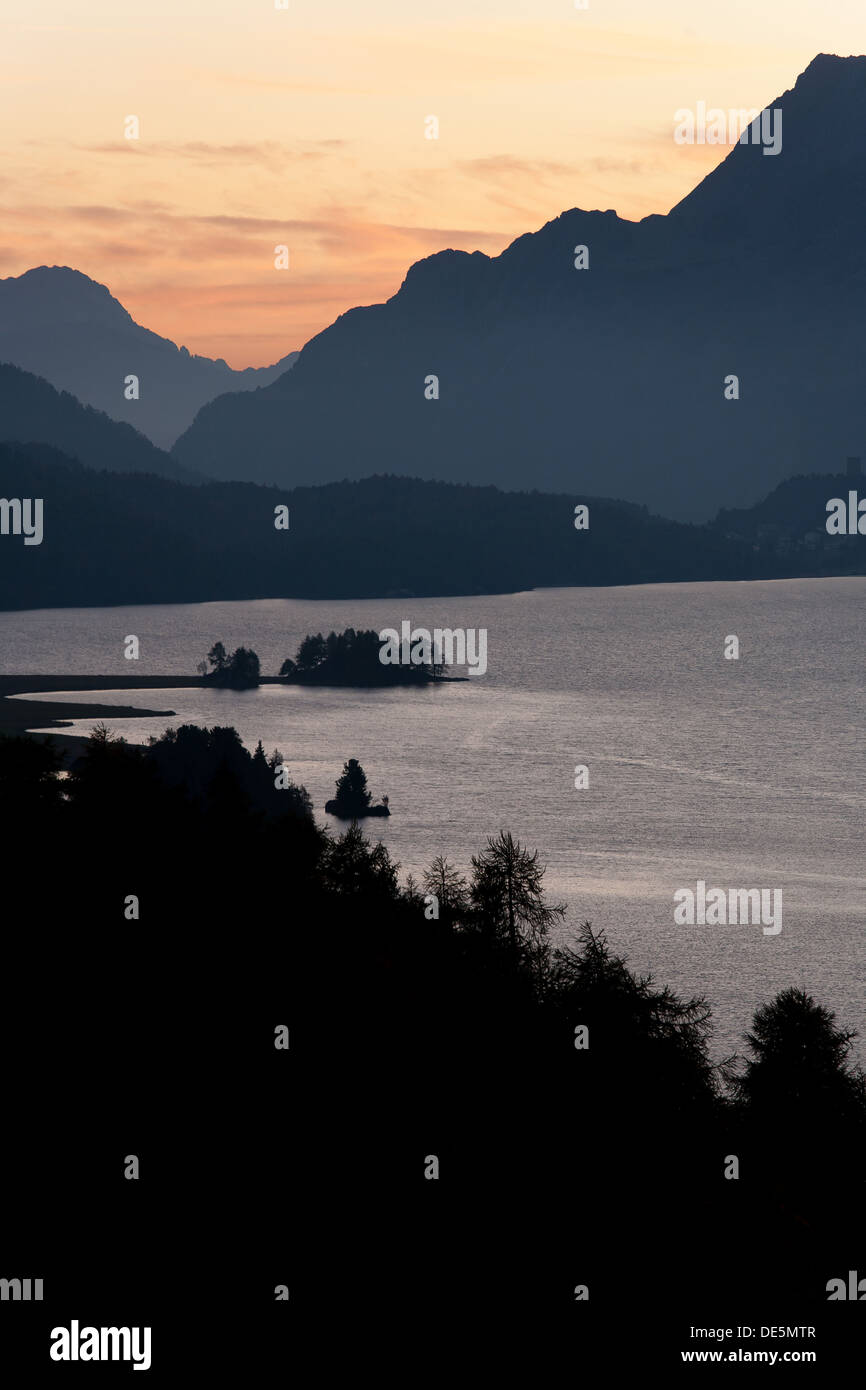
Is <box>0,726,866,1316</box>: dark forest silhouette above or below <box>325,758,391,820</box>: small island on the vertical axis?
below

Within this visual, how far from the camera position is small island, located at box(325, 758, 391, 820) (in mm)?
142250

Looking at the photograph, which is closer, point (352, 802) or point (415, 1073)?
point (415, 1073)

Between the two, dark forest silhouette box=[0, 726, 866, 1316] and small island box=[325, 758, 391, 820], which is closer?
dark forest silhouette box=[0, 726, 866, 1316]

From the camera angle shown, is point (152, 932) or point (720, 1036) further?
point (720, 1036)

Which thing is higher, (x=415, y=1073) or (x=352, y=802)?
(x=352, y=802)

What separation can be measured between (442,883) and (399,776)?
327 ft

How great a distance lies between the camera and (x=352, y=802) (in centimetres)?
14238

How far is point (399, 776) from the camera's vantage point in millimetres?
172875

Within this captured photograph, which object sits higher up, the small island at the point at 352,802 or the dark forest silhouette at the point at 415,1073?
the small island at the point at 352,802

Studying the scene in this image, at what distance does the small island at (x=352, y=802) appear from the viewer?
142 meters
